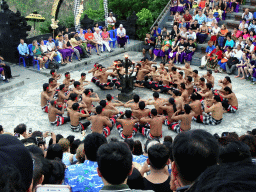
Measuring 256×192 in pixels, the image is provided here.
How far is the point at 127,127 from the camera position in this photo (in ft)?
23.1

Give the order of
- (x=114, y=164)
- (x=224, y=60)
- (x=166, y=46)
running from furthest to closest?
(x=166, y=46)
(x=224, y=60)
(x=114, y=164)

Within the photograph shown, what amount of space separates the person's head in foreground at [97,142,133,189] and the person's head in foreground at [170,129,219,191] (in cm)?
46

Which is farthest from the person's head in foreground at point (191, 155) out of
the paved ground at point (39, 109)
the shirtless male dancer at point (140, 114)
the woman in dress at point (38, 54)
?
the woman in dress at point (38, 54)

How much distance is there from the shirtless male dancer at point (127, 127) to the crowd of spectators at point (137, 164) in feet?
5.79

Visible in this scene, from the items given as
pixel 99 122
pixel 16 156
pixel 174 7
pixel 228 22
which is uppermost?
pixel 174 7

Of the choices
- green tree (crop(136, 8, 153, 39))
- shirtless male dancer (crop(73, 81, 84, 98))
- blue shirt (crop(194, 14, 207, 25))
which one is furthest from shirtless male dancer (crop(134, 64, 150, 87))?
green tree (crop(136, 8, 153, 39))

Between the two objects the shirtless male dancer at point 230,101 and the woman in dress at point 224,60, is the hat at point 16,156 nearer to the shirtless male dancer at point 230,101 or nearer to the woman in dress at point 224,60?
the shirtless male dancer at point 230,101

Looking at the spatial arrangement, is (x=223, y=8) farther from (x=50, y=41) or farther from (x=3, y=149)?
(x=3, y=149)

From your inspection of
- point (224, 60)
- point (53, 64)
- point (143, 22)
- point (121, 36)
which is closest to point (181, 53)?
point (224, 60)

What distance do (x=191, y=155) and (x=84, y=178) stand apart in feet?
5.52

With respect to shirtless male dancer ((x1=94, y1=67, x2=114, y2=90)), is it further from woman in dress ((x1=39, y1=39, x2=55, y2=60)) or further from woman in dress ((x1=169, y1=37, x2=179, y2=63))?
A: woman in dress ((x1=169, y1=37, x2=179, y2=63))

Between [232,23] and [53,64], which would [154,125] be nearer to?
[53,64]

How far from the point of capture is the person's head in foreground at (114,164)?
221 centimetres

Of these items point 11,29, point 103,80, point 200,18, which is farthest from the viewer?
point 200,18
